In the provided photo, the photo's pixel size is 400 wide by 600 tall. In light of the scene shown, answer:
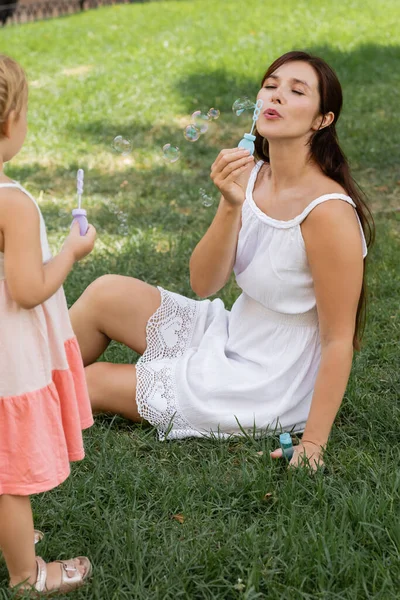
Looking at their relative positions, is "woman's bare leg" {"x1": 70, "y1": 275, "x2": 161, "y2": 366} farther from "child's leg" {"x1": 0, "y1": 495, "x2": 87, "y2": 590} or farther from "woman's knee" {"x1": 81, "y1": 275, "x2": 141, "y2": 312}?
"child's leg" {"x1": 0, "y1": 495, "x2": 87, "y2": 590}

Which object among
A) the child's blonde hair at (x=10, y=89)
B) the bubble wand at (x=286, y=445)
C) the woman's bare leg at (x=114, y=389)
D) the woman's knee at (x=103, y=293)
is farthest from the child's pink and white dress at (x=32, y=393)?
the woman's knee at (x=103, y=293)

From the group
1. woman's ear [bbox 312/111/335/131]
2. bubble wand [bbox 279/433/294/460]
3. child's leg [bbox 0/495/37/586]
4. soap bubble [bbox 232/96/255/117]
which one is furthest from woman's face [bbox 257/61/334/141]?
child's leg [bbox 0/495/37/586]

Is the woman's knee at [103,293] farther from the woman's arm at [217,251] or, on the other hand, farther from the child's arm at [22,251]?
the child's arm at [22,251]

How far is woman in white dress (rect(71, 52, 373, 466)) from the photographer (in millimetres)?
2529

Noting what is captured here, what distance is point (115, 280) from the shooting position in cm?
300

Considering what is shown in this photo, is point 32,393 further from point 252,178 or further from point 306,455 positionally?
point 252,178

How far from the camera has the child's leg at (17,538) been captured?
75.5 inches

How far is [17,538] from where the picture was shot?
194 centimetres

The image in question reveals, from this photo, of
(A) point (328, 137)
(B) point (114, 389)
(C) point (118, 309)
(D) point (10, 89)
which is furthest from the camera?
(C) point (118, 309)

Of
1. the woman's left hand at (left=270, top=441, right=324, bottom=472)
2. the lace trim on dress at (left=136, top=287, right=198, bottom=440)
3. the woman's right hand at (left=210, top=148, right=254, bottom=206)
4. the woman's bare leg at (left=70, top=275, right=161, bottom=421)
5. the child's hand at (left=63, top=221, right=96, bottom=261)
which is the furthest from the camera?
the woman's bare leg at (left=70, top=275, right=161, bottom=421)

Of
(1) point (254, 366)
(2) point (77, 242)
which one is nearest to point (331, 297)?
(1) point (254, 366)

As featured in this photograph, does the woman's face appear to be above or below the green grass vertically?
above

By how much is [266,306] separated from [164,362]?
1.27ft

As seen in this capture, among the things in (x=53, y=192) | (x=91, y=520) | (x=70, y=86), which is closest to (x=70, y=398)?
(x=91, y=520)
